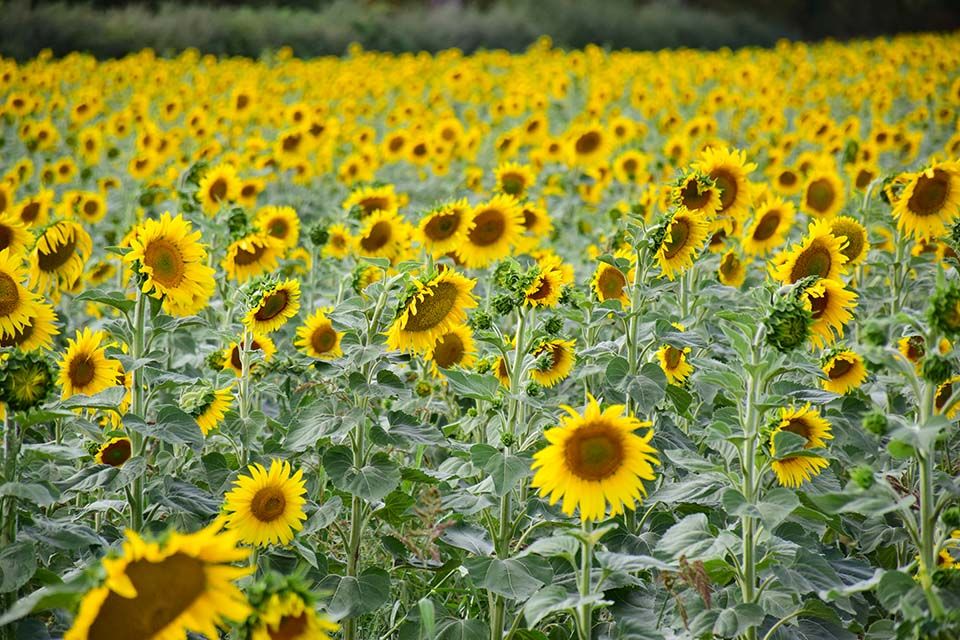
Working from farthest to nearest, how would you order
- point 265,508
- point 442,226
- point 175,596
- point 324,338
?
point 442,226, point 324,338, point 265,508, point 175,596

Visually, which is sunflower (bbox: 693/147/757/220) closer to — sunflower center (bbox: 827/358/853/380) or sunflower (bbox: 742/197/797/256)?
sunflower (bbox: 742/197/797/256)

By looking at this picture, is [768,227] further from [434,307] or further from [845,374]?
[434,307]

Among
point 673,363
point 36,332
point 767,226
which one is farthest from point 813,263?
point 36,332

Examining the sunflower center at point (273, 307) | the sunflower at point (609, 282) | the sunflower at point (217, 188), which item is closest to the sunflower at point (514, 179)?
the sunflower at point (217, 188)

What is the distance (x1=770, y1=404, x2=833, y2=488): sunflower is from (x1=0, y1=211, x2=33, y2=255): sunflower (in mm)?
2278

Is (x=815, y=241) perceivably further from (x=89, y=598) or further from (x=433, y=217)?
(x=89, y=598)

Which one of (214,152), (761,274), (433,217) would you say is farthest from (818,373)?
(214,152)

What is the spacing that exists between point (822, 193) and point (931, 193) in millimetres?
1337

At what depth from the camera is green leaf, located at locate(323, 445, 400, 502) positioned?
2301 millimetres

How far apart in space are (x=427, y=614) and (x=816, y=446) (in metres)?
1.05

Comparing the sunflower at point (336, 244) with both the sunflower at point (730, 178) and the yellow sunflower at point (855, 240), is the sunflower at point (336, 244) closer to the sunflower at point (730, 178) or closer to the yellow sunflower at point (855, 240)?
the sunflower at point (730, 178)

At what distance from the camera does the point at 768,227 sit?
371 centimetres

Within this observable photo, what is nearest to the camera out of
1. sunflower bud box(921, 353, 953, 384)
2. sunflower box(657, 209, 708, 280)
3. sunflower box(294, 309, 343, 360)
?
sunflower bud box(921, 353, 953, 384)

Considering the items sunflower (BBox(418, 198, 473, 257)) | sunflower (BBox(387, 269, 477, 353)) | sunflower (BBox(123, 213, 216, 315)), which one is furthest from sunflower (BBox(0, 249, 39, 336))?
sunflower (BBox(418, 198, 473, 257))
